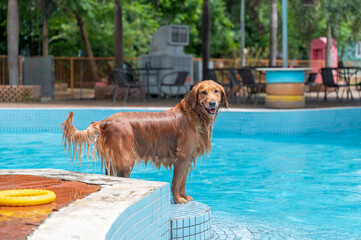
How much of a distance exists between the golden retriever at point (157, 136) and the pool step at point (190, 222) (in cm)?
21

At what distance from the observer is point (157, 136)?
4121 mm

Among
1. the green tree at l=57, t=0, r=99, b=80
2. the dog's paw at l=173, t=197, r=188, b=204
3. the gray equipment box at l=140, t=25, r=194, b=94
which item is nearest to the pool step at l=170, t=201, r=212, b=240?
the dog's paw at l=173, t=197, r=188, b=204

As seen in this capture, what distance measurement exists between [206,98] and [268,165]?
4060 mm

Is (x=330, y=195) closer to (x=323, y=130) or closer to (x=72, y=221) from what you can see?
(x=72, y=221)

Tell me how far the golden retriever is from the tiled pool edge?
22 centimetres

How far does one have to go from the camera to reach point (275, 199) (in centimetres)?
575

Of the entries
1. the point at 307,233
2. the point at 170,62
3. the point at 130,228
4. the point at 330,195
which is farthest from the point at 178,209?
the point at 170,62

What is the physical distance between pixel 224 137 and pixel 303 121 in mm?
1650

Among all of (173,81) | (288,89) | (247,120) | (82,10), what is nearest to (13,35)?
(173,81)

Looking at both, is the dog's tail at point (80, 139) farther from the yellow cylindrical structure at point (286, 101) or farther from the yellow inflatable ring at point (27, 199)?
the yellow cylindrical structure at point (286, 101)

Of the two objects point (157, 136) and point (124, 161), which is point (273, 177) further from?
point (124, 161)

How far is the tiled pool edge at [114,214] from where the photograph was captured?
2.56 meters

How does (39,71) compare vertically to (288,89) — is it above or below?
above

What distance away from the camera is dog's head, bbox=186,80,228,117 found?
13.2ft
